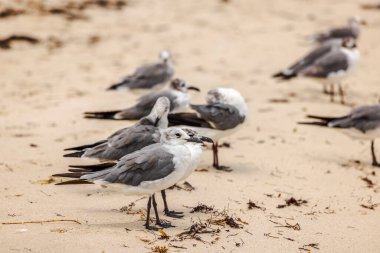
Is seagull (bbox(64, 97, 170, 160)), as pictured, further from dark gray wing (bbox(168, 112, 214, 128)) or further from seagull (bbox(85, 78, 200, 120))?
seagull (bbox(85, 78, 200, 120))

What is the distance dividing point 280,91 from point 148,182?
629 centimetres

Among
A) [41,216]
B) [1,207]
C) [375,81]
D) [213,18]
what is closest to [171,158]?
[41,216]

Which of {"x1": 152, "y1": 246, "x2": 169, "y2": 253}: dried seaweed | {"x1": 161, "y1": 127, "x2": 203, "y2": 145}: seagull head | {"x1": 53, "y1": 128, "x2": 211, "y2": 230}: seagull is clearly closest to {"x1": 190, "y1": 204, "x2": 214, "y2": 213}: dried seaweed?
{"x1": 53, "y1": 128, "x2": 211, "y2": 230}: seagull

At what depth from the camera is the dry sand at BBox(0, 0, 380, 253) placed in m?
5.43

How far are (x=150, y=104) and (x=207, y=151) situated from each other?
938 millimetres

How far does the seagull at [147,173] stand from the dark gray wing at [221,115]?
1906mm

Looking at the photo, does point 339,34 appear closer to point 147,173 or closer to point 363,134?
point 363,134

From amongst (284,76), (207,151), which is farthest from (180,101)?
(284,76)

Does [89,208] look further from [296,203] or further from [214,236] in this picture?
[296,203]

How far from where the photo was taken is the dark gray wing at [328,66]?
36.2 feet

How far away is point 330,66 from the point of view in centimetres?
1107

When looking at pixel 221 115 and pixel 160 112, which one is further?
pixel 221 115

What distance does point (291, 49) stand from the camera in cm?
1421

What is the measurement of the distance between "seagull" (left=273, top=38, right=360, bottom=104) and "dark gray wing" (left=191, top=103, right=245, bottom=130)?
151 inches
